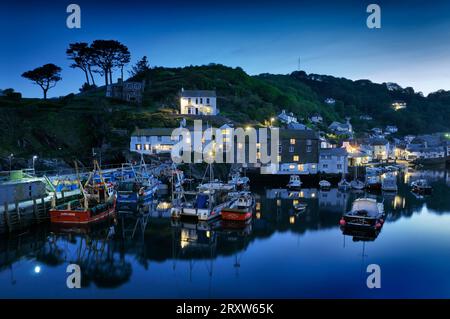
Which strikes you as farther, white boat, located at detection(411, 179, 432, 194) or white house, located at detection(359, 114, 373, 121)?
white house, located at detection(359, 114, 373, 121)

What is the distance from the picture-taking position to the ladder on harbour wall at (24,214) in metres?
24.8

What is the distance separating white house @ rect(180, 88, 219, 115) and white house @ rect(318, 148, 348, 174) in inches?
1089

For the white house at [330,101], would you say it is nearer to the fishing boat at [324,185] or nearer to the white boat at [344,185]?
the white boat at [344,185]

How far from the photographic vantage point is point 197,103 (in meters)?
76.3

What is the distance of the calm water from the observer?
57.3 feet

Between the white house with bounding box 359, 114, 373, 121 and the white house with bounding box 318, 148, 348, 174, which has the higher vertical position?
the white house with bounding box 359, 114, 373, 121

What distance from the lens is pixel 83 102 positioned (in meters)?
68.6

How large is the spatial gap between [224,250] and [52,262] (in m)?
9.82

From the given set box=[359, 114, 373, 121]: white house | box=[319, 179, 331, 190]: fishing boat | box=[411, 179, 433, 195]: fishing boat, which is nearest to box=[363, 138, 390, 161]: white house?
box=[411, 179, 433, 195]: fishing boat

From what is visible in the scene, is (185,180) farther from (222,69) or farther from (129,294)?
(222,69)

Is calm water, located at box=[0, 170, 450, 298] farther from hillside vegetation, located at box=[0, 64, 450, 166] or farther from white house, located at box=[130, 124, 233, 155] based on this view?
white house, located at box=[130, 124, 233, 155]

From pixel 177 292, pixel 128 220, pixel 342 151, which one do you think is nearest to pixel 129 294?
pixel 177 292

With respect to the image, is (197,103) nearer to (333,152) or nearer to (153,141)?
(153,141)

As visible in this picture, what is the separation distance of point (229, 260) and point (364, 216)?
1233 cm
